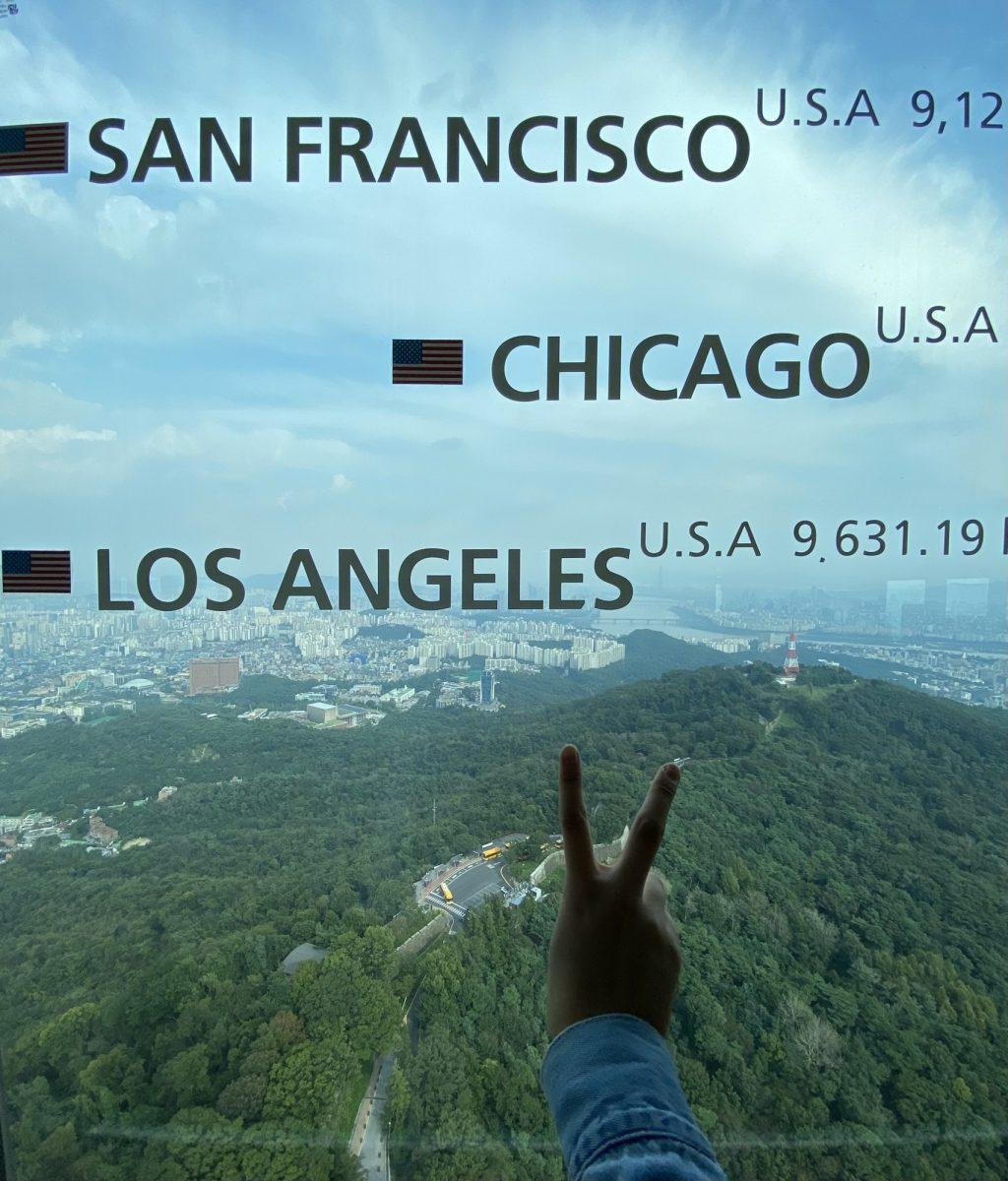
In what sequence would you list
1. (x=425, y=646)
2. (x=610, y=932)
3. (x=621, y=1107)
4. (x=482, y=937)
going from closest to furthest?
(x=621, y=1107), (x=610, y=932), (x=482, y=937), (x=425, y=646)

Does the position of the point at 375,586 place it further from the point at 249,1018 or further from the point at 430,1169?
the point at 430,1169

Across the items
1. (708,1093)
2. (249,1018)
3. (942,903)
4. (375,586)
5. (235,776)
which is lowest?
(708,1093)

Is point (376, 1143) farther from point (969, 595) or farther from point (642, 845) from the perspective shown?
point (969, 595)

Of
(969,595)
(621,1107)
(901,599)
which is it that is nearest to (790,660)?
(901,599)

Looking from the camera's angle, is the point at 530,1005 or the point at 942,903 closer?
the point at 530,1005

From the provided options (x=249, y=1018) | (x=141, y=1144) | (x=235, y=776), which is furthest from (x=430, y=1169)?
(x=235, y=776)

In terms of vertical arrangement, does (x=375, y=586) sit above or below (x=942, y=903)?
above

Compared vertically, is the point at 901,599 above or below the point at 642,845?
above
